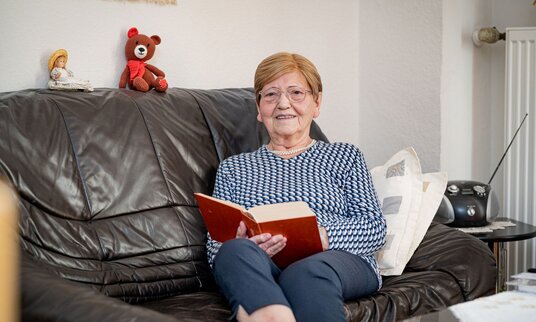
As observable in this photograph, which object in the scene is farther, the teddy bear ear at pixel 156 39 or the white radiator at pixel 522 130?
the white radiator at pixel 522 130

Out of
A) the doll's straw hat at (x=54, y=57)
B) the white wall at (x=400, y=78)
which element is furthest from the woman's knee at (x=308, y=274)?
the white wall at (x=400, y=78)

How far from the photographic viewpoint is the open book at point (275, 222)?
179 centimetres

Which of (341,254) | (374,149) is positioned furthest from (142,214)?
(374,149)

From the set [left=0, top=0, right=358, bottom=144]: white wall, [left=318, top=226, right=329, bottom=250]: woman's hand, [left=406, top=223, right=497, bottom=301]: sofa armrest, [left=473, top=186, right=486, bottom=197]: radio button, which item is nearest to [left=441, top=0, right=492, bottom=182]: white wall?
[left=473, top=186, right=486, bottom=197]: radio button

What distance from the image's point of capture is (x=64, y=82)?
7.16 feet

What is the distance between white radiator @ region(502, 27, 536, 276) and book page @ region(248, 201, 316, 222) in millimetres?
1543

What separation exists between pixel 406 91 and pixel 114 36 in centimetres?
130

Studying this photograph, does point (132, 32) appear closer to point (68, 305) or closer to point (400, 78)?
point (400, 78)

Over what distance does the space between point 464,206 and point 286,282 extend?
1.18 meters

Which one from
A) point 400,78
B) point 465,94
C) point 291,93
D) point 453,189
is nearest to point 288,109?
point 291,93

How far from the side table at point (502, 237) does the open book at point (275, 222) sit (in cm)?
90

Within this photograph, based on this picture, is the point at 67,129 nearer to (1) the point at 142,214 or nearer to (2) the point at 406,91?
(1) the point at 142,214

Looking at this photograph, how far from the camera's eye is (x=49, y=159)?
1959 mm

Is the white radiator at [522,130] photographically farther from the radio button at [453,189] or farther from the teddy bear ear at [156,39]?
the teddy bear ear at [156,39]
